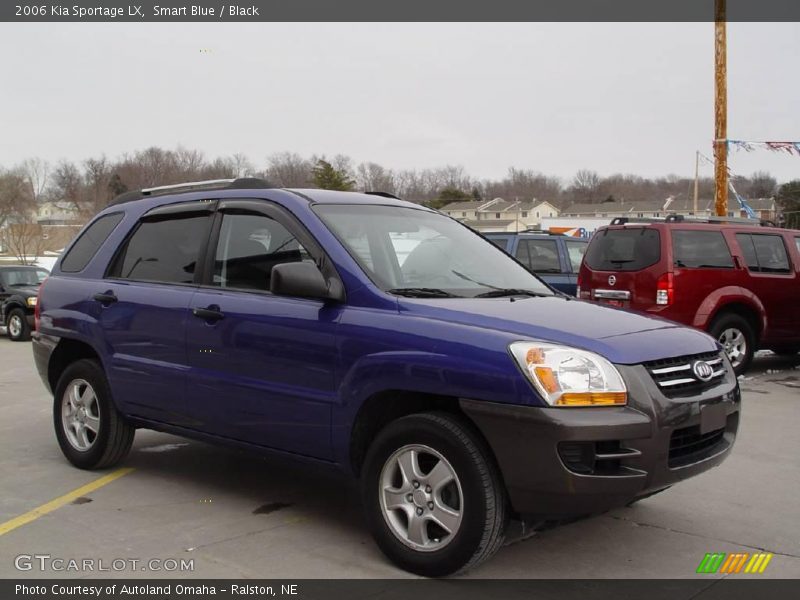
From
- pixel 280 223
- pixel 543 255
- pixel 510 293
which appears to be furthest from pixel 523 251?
pixel 280 223

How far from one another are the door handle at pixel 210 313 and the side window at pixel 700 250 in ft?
22.1

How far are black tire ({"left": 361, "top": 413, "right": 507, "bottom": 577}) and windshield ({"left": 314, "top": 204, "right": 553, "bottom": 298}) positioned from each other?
2.54ft

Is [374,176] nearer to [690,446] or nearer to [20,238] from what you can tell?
[20,238]

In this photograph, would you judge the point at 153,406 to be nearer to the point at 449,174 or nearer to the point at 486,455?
the point at 486,455

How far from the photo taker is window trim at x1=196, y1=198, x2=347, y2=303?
4.34 metres

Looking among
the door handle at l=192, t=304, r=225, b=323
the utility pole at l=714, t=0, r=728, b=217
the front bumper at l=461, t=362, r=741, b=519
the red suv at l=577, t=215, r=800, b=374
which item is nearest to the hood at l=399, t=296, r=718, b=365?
the front bumper at l=461, t=362, r=741, b=519

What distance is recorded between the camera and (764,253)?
35.0 feet

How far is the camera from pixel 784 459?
20.4 ft

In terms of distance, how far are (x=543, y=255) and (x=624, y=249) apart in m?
3.53

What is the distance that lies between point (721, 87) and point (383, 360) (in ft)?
64.5

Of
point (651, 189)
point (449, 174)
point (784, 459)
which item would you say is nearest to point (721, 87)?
point (784, 459)

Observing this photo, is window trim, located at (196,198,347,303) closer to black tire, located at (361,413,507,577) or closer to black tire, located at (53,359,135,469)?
black tire, located at (361,413,507,577)

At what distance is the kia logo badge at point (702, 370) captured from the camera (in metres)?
3.97

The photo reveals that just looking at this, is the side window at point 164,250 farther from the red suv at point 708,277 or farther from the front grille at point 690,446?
the red suv at point 708,277
